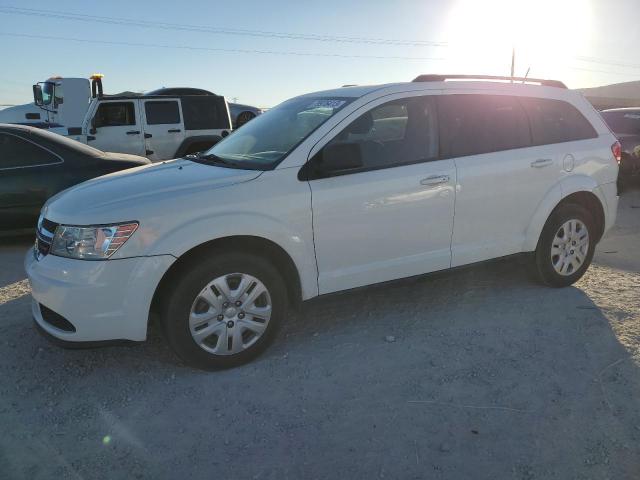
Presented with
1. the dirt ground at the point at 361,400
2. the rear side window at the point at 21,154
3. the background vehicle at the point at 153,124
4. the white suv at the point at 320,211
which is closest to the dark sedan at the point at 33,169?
the rear side window at the point at 21,154

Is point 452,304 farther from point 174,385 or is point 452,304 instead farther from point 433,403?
point 174,385

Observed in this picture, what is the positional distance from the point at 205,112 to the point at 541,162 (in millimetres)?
7833

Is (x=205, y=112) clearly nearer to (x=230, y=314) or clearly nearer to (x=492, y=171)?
(x=492, y=171)

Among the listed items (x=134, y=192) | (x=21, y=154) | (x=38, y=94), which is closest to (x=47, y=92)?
(x=38, y=94)

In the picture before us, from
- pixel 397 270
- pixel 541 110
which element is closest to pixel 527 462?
pixel 397 270

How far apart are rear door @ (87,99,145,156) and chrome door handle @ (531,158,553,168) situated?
311 inches

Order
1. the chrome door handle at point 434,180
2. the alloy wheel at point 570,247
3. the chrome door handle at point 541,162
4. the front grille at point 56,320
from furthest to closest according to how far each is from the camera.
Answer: the alloy wheel at point 570,247 → the chrome door handle at point 541,162 → the chrome door handle at point 434,180 → the front grille at point 56,320

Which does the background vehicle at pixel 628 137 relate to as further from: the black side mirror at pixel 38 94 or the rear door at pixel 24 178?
the black side mirror at pixel 38 94

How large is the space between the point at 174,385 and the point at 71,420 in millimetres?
585

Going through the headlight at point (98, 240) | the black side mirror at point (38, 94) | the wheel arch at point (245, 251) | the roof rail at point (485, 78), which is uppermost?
the black side mirror at point (38, 94)

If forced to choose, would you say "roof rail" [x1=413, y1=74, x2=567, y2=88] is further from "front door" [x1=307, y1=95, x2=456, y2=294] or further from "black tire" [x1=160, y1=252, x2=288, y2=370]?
"black tire" [x1=160, y1=252, x2=288, y2=370]

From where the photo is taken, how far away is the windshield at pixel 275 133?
368 centimetres

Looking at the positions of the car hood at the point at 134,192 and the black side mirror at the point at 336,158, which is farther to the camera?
the black side mirror at the point at 336,158

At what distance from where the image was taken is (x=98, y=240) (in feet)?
9.95
